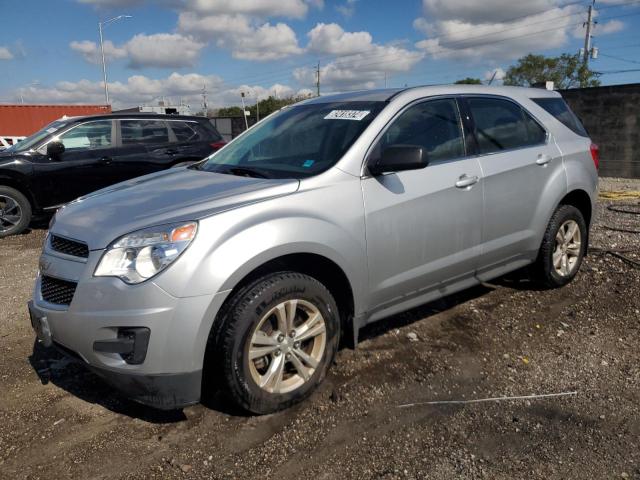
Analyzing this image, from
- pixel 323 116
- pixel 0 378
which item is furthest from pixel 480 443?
pixel 0 378

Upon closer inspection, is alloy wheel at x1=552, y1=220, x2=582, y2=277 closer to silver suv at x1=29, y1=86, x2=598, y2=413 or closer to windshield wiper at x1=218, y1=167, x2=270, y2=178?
silver suv at x1=29, y1=86, x2=598, y2=413

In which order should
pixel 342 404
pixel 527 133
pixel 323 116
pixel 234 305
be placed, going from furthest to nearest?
pixel 527 133 < pixel 323 116 < pixel 342 404 < pixel 234 305

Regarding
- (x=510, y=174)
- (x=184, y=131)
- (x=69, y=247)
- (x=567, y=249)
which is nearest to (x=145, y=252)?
(x=69, y=247)

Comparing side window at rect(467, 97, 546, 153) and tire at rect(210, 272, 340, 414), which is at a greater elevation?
side window at rect(467, 97, 546, 153)

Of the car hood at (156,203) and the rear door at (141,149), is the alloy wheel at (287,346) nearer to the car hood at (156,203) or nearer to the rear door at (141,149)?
the car hood at (156,203)

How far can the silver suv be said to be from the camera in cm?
251

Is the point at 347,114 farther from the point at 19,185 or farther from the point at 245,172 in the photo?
the point at 19,185

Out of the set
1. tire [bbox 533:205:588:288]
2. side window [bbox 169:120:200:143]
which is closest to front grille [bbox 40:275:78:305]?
tire [bbox 533:205:588:288]

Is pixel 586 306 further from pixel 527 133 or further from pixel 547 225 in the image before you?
pixel 527 133

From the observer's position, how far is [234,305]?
262 centimetres

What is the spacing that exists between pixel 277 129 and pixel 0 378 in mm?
2532

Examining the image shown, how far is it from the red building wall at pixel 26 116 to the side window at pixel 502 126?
89.2ft

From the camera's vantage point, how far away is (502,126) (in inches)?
165

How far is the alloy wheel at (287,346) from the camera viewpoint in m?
2.77
